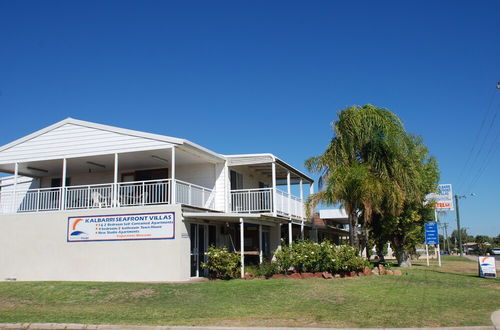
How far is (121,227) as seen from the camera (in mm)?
18984

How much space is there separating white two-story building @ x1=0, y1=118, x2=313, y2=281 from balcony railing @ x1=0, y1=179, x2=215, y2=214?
0.20ft

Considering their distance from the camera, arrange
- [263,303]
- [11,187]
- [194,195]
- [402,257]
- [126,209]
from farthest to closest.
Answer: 1. [402,257]
2. [11,187]
3. [194,195]
4. [126,209]
5. [263,303]

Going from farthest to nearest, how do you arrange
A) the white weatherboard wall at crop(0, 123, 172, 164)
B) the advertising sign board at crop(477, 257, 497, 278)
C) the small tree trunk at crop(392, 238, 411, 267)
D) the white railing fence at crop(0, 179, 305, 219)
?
1. the small tree trunk at crop(392, 238, 411, 267)
2. the advertising sign board at crop(477, 257, 497, 278)
3. the white railing fence at crop(0, 179, 305, 219)
4. the white weatherboard wall at crop(0, 123, 172, 164)

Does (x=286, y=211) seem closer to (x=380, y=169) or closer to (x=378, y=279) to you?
(x=380, y=169)

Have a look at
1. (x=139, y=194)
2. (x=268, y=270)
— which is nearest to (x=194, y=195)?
(x=139, y=194)

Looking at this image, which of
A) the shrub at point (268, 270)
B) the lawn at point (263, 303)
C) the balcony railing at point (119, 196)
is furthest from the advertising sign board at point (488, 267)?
the balcony railing at point (119, 196)

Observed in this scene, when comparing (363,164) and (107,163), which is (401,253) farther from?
(107,163)

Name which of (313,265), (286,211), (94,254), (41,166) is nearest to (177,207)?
(94,254)

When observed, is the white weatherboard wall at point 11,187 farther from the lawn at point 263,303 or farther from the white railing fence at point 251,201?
the white railing fence at point 251,201

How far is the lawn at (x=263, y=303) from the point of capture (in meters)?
10.7

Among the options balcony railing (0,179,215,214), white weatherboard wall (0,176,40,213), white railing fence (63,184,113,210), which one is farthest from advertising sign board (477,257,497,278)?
white weatherboard wall (0,176,40,213)

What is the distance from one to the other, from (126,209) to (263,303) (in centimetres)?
799

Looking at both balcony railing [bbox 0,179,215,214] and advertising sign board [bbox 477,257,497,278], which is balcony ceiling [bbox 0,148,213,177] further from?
advertising sign board [bbox 477,257,497,278]

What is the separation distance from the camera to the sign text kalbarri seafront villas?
1838cm
